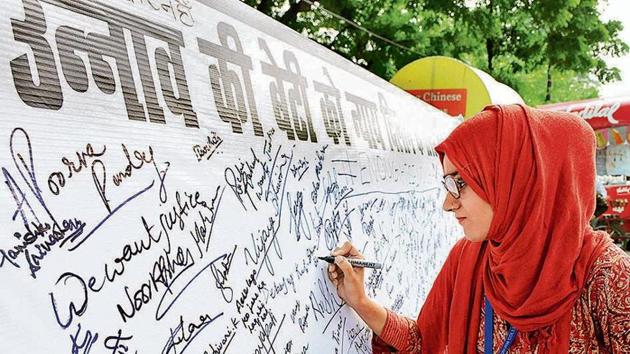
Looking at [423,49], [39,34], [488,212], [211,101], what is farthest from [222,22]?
[423,49]

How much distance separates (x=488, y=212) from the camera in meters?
1.73

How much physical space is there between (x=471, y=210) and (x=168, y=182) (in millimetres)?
943

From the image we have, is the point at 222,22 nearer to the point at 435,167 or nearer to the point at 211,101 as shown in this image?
the point at 211,101

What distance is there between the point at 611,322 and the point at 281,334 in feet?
2.76

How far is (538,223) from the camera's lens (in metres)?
1.68

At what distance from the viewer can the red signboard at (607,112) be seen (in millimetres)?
11992

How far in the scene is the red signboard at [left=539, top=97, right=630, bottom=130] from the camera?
1199cm

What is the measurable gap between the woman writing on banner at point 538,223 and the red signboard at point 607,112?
10.9m
